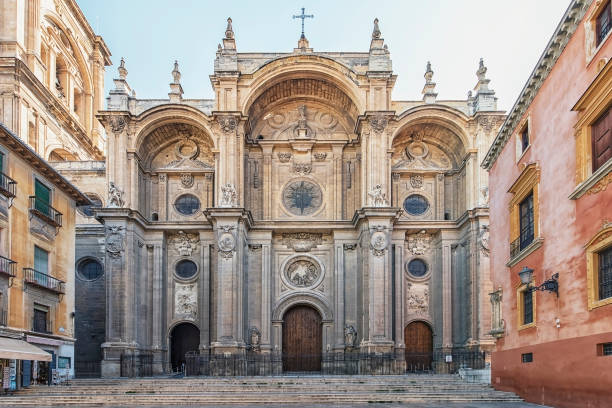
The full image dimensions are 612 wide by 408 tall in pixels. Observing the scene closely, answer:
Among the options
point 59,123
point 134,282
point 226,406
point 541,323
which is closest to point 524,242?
point 541,323

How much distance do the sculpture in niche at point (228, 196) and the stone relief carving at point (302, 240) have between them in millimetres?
4318

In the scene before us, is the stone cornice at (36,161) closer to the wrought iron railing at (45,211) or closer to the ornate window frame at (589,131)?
the wrought iron railing at (45,211)

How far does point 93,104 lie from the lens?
4947cm

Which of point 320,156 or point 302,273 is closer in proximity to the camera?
point 302,273

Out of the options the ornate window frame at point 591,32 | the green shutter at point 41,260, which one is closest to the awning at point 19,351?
the green shutter at point 41,260

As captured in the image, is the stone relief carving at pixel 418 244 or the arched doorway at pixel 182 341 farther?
the stone relief carving at pixel 418 244

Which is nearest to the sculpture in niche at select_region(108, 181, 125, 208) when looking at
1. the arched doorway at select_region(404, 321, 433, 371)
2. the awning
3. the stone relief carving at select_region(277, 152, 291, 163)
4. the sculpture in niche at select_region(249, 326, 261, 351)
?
the stone relief carving at select_region(277, 152, 291, 163)

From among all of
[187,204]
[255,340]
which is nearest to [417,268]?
[255,340]

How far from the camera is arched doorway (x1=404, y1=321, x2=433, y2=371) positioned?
34.4 meters

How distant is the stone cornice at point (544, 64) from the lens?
15.3 metres

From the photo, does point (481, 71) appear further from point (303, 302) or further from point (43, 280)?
point (43, 280)

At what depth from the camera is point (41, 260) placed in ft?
81.9

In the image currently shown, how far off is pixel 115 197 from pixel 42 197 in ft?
25.5

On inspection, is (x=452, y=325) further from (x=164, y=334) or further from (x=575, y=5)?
(x=575, y=5)
